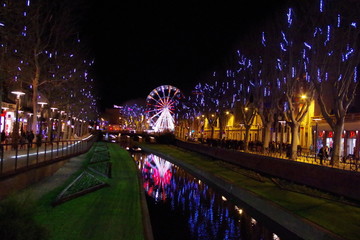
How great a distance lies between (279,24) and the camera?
32844 mm

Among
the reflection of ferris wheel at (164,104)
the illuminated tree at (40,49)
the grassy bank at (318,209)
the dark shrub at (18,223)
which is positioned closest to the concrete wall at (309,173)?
the grassy bank at (318,209)

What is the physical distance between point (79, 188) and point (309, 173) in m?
13.0

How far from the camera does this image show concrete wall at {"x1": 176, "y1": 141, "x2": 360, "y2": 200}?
17716 millimetres

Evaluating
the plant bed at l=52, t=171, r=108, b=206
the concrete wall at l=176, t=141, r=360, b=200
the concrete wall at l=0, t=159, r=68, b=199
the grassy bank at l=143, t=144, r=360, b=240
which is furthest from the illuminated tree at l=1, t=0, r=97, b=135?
the concrete wall at l=176, t=141, r=360, b=200

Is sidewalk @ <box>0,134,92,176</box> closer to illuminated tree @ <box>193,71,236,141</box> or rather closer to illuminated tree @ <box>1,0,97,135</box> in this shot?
illuminated tree @ <box>1,0,97,135</box>

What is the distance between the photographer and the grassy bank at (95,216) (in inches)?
415

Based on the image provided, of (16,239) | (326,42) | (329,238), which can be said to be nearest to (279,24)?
(326,42)

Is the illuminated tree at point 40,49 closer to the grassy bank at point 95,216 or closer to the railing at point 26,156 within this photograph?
the railing at point 26,156

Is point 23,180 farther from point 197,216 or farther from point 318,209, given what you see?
point 318,209

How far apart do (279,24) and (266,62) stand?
301 inches

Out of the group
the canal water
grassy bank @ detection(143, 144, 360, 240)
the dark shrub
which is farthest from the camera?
the canal water

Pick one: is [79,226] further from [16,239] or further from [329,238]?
[329,238]

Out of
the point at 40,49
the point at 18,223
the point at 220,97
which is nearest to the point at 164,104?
the point at 220,97

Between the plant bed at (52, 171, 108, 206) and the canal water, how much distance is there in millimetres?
3068
